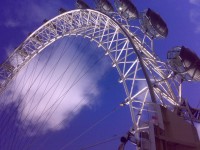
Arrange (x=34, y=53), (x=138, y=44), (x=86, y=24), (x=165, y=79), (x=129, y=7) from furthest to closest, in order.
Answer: (x=34, y=53) → (x=86, y=24) → (x=129, y=7) → (x=138, y=44) → (x=165, y=79)

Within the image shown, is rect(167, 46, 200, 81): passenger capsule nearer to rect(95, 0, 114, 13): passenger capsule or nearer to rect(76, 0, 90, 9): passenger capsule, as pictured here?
rect(95, 0, 114, 13): passenger capsule

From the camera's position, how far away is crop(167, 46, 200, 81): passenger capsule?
18.5m

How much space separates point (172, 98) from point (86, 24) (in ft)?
37.3

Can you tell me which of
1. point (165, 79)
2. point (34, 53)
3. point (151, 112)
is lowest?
point (151, 112)

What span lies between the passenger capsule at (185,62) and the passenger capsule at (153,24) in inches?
155

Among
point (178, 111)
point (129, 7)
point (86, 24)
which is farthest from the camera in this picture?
point (86, 24)

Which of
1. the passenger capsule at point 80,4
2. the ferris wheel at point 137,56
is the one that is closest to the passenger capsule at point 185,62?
the ferris wheel at point 137,56

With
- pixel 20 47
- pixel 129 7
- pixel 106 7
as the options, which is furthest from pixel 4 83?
pixel 129 7

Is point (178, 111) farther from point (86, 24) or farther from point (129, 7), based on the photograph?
point (86, 24)

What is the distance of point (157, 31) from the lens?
23.0 m

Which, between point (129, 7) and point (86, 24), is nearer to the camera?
point (129, 7)

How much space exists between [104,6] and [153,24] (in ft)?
21.8

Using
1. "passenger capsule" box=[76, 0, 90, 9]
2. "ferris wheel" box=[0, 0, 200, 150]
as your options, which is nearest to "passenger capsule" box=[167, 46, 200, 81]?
"ferris wheel" box=[0, 0, 200, 150]

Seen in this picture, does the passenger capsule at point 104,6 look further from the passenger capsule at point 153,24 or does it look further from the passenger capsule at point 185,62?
the passenger capsule at point 185,62
